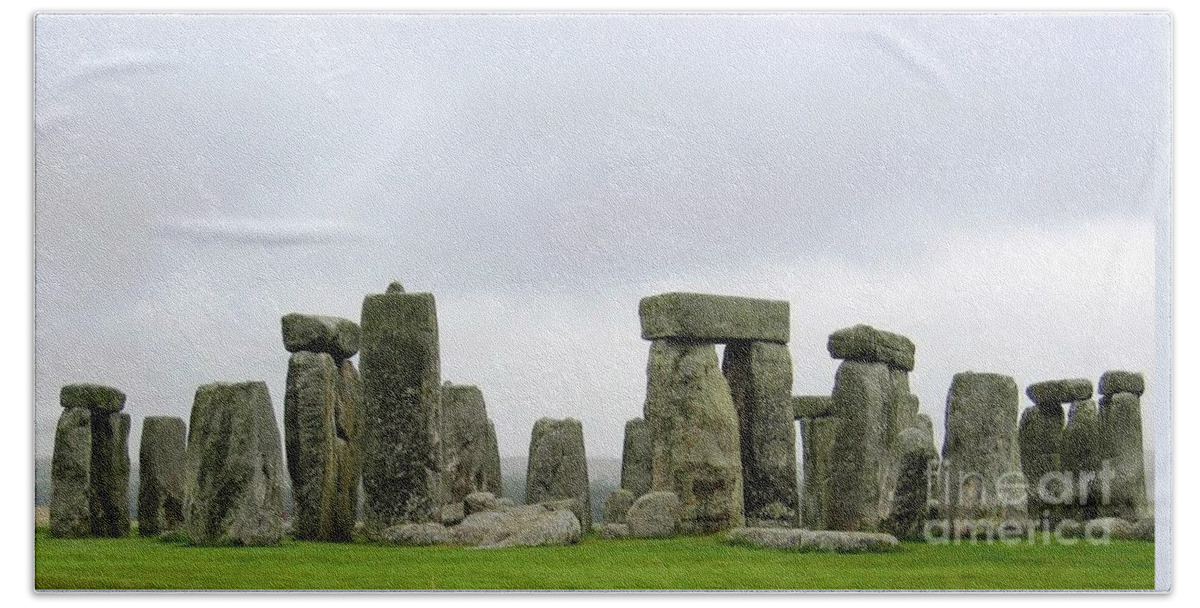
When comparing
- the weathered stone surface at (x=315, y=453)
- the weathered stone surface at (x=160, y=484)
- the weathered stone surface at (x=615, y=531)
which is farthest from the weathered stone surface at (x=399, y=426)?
the weathered stone surface at (x=160, y=484)

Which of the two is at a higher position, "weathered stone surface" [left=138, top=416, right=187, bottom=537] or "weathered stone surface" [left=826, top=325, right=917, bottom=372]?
"weathered stone surface" [left=826, top=325, right=917, bottom=372]

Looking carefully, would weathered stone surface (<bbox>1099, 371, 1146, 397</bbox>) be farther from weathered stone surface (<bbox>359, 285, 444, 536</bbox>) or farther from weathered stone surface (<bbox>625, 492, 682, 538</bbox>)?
weathered stone surface (<bbox>359, 285, 444, 536</bbox>)

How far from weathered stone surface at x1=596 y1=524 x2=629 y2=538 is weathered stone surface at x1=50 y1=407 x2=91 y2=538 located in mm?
4276

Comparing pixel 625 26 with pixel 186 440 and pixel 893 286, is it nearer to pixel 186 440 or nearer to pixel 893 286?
pixel 893 286

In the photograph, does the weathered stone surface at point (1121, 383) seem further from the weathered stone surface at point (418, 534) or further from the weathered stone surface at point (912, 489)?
the weathered stone surface at point (418, 534)

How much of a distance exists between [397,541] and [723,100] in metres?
4.45

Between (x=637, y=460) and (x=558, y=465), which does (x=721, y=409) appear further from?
(x=558, y=465)

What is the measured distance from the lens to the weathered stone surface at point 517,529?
17.7 metres

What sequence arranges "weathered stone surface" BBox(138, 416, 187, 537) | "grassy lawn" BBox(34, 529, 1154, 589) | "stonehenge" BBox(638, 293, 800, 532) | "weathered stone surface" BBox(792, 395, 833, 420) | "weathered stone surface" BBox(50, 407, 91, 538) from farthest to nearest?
"weathered stone surface" BBox(792, 395, 833, 420) → "stonehenge" BBox(638, 293, 800, 532) → "weathered stone surface" BBox(138, 416, 187, 537) → "weathered stone surface" BBox(50, 407, 91, 538) → "grassy lawn" BBox(34, 529, 1154, 589)

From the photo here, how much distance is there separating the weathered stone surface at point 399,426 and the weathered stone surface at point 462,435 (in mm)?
229

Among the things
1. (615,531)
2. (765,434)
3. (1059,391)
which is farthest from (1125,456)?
(615,531)

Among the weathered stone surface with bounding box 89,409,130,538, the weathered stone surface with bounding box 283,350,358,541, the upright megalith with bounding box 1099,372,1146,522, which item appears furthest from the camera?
the weathered stone surface with bounding box 283,350,358,541

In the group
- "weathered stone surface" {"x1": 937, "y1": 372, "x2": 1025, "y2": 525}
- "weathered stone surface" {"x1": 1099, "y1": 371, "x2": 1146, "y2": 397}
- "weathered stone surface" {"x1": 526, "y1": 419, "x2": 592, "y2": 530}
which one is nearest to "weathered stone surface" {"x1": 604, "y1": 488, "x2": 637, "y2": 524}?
"weathered stone surface" {"x1": 526, "y1": 419, "x2": 592, "y2": 530}

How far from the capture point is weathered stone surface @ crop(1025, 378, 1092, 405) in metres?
18.1
